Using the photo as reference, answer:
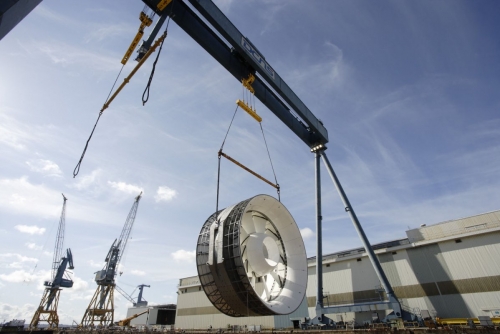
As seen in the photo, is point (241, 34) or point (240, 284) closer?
point (240, 284)

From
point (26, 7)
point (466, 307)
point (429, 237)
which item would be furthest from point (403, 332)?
point (26, 7)

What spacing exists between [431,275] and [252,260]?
19.6 m

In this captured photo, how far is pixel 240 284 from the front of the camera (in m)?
15.7

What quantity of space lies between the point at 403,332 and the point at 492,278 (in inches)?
573

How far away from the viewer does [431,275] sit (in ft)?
84.3

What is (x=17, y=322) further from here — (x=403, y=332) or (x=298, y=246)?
(x=403, y=332)

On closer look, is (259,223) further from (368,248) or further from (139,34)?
(139,34)

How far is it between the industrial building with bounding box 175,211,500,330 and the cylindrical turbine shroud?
467 inches

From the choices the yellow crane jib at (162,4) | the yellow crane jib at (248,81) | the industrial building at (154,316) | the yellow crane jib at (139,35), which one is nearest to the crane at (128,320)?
the industrial building at (154,316)

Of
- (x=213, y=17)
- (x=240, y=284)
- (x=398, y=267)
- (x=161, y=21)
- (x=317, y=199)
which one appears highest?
(x=213, y=17)

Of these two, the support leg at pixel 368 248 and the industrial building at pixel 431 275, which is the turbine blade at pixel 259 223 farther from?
the industrial building at pixel 431 275

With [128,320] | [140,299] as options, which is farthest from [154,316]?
[140,299]

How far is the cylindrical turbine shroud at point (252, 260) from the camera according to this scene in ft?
52.0

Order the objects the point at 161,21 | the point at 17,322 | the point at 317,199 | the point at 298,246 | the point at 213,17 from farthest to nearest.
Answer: the point at 17,322 < the point at 317,199 < the point at 298,246 < the point at 213,17 < the point at 161,21
